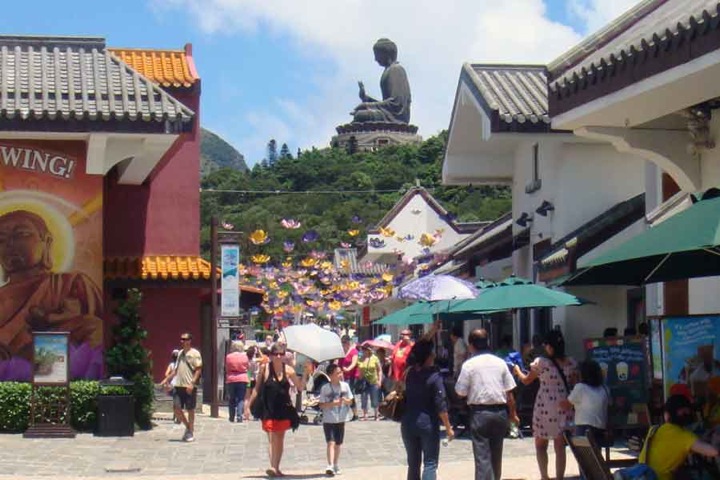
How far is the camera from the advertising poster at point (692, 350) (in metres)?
10.7

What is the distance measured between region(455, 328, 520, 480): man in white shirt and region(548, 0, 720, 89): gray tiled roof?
10.3 feet

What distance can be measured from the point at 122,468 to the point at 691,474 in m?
9.65

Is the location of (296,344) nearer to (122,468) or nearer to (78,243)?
(78,243)

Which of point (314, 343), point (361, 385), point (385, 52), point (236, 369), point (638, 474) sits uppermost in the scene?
point (385, 52)

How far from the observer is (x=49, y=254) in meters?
21.9

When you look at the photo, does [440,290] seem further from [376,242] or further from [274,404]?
[376,242]

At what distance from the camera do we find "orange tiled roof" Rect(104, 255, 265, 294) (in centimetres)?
2541

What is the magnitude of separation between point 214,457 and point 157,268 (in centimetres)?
894

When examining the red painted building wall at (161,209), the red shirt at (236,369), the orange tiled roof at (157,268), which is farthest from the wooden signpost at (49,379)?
the red painted building wall at (161,209)

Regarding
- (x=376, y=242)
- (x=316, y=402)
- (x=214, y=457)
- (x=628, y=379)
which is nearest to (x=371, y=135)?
(x=376, y=242)

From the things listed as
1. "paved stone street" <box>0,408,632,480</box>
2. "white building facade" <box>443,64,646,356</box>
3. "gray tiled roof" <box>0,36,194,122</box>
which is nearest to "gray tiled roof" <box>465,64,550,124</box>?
"white building facade" <box>443,64,646,356</box>

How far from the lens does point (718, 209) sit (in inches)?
342

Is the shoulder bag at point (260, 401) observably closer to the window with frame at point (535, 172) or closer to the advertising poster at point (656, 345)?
the advertising poster at point (656, 345)

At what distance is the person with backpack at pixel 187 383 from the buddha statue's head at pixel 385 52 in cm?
12759
